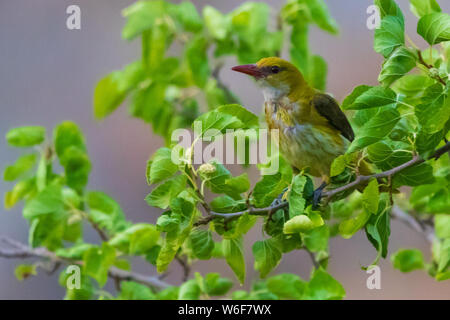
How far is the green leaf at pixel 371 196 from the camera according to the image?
4.17 ft

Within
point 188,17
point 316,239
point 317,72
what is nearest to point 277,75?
point 317,72

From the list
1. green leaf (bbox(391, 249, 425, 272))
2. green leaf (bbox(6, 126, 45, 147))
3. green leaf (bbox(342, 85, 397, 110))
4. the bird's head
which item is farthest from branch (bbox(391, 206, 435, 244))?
green leaf (bbox(6, 126, 45, 147))

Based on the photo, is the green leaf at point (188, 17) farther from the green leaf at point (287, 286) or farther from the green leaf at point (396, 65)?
the green leaf at point (396, 65)

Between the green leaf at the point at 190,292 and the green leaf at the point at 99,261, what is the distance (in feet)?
0.72

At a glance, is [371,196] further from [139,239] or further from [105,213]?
[105,213]

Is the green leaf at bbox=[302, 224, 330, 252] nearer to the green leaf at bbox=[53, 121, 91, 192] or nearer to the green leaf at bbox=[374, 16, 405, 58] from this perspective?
the green leaf at bbox=[374, 16, 405, 58]

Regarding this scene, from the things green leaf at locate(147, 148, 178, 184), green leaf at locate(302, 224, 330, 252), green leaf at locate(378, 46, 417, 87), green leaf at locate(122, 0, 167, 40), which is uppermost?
green leaf at locate(122, 0, 167, 40)

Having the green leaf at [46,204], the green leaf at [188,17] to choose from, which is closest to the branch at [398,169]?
the green leaf at [46,204]

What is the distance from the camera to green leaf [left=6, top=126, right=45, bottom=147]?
6.67 feet

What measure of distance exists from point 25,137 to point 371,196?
1.16 metres

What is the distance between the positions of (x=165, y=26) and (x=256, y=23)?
31 cm

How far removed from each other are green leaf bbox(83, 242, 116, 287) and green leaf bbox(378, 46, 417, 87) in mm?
864

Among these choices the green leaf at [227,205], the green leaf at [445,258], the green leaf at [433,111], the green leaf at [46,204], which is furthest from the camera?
the green leaf at [46,204]

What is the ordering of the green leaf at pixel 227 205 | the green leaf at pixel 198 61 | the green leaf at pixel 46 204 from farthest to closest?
the green leaf at pixel 198 61
the green leaf at pixel 46 204
the green leaf at pixel 227 205
